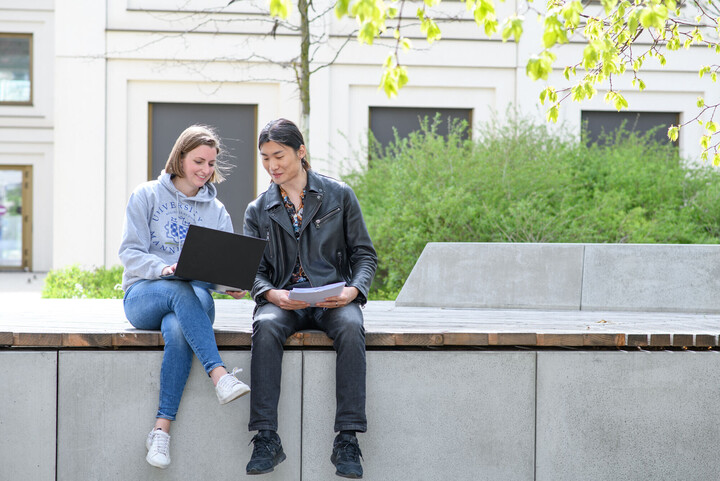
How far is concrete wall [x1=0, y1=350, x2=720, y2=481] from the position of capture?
401 cm

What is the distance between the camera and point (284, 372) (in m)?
4.11

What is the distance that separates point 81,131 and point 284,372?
35.0ft

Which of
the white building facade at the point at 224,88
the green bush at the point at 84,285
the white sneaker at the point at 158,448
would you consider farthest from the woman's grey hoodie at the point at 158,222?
the white building facade at the point at 224,88

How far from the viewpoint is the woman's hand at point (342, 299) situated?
4.05 meters

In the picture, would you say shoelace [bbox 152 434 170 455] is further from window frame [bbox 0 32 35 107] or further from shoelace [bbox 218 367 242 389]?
window frame [bbox 0 32 35 107]

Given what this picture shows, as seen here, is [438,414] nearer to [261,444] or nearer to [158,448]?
[261,444]

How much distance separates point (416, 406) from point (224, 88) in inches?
417

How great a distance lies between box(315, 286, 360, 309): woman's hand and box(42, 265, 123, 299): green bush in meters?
5.42

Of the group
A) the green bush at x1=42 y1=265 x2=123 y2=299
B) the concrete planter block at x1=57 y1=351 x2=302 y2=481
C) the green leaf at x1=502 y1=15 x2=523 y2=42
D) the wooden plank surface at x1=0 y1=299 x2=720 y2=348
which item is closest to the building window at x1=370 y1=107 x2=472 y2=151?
the green bush at x1=42 y1=265 x2=123 y2=299

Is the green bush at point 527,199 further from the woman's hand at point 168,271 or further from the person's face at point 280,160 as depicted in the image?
the woman's hand at point 168,271

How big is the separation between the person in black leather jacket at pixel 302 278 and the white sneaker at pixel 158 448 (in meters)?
0.47

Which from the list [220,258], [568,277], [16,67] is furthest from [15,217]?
[220,258]

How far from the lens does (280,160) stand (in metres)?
4.27

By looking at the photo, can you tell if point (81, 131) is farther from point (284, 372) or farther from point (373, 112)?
point (284, 372)
